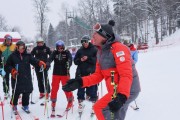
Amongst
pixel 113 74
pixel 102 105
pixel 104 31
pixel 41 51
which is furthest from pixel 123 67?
pixel 41 51

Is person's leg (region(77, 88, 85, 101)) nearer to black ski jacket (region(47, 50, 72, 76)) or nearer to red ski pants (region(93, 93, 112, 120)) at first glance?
black ski jacket (region(47, 50, 72, 76))

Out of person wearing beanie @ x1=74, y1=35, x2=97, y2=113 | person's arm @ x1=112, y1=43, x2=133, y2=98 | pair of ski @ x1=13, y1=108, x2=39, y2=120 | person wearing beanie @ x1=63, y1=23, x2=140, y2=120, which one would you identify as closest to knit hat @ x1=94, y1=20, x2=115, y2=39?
person wearing beanie @ x1=63, y1=23, x2=140, y2=120

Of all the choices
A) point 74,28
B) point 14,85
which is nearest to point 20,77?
point 14,85

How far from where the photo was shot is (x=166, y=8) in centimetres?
4806

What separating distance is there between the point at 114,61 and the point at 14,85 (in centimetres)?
469

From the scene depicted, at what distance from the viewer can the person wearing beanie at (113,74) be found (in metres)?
3.40

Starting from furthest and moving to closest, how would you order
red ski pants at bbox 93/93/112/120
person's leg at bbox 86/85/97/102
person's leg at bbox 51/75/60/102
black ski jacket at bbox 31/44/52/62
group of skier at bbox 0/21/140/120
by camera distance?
black ski jacket at bbox 31/44/52/62 < person's leg at bbox 86/85/97/102 < person's leg at bbox 51/75/60/102 < red ski pants at bbox 93/93/112/120 < group of skier at bbox 0/21/140/120

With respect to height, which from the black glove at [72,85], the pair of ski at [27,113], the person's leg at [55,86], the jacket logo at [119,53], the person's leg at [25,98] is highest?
the jacket logo at [119,53]

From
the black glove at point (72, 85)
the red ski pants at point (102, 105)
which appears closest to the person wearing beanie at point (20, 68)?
the black glove at point (72, 85)

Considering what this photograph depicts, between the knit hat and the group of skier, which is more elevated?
the knit hat

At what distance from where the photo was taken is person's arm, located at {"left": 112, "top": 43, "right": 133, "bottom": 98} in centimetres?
332

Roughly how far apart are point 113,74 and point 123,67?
18 cm

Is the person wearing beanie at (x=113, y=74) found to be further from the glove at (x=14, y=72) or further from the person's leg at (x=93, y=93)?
the person's leg at (x=93, y=93)

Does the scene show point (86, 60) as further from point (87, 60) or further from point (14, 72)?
point (14, 72)
